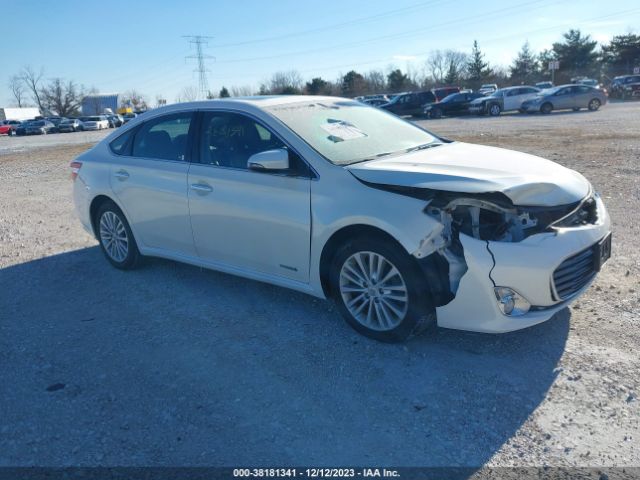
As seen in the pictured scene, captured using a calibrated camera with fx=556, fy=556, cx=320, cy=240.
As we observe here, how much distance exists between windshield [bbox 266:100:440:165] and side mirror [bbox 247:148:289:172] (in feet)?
0.79

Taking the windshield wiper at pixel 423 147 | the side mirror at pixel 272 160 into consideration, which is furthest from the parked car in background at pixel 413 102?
the side mirror at pixel 272 160

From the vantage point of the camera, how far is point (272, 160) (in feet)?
13.6

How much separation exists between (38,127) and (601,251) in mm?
56447

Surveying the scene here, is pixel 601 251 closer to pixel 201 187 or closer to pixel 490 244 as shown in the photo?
pixel 490 244

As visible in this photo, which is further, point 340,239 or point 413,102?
point 413,102

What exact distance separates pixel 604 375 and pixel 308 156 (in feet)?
8.03

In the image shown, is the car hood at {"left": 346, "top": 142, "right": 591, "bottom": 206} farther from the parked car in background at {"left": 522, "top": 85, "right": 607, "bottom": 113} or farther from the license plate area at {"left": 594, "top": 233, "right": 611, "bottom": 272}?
the parked car in background at {"left": 522, "top": 85, "right": 607, "bottom": 113}

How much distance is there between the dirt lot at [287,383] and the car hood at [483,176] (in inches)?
39.9

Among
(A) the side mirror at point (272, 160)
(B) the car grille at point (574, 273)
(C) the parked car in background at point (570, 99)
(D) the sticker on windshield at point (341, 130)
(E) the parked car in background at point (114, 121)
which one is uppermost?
(D) the sticker on windshield at point (341, 130)

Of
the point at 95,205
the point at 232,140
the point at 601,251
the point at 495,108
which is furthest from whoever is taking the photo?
the point at 495,108

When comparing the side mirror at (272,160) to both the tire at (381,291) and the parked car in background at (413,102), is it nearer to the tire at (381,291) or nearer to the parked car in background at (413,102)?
the tire at (381,291)

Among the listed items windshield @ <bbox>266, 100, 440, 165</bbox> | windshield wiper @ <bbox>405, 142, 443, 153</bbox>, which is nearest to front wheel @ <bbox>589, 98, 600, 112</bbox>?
windshield @ <bbox>266, 100, 440, 165</bbox>

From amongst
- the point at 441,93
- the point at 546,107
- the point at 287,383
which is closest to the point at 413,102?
the point at 441,93

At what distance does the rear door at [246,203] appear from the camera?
4.20 meters
